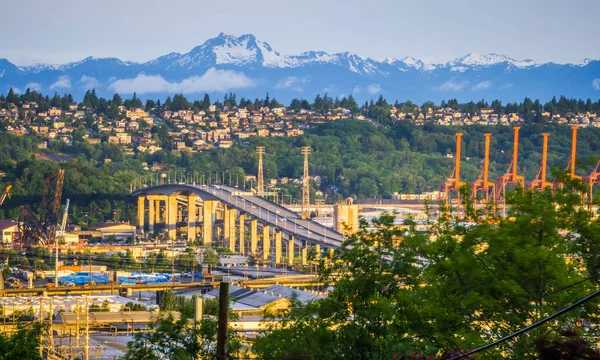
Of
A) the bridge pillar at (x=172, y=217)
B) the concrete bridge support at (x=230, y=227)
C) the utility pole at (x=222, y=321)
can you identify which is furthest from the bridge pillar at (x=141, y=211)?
the utility pole at (x=222, y=321)

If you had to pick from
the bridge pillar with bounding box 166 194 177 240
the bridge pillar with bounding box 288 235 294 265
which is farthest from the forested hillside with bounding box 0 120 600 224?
the bridge pillar with bounding box 288 235 294 265

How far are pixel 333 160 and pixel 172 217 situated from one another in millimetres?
31132

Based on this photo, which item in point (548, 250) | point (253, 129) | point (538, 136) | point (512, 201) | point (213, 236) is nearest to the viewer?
point (548, 250)

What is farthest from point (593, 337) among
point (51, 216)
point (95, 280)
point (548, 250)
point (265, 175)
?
point (265, 175)

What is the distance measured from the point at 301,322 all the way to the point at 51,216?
5059cm

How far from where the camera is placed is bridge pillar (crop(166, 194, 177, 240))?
6562 cm

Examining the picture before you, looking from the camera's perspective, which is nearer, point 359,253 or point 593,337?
point 593,337

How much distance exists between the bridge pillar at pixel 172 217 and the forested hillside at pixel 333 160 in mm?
5544

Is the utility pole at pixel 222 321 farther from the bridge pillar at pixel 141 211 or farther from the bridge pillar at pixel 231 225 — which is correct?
the bridge pillar at pixel 141 211

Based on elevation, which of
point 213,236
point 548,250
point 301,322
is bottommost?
point 213,236

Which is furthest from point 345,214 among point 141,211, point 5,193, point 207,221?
point 5,193

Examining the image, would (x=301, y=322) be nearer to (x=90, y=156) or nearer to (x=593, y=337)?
(x=593, y=337)

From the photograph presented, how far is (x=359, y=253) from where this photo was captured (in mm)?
14148

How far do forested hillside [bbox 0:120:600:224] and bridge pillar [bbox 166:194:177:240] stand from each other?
5.54 metres
